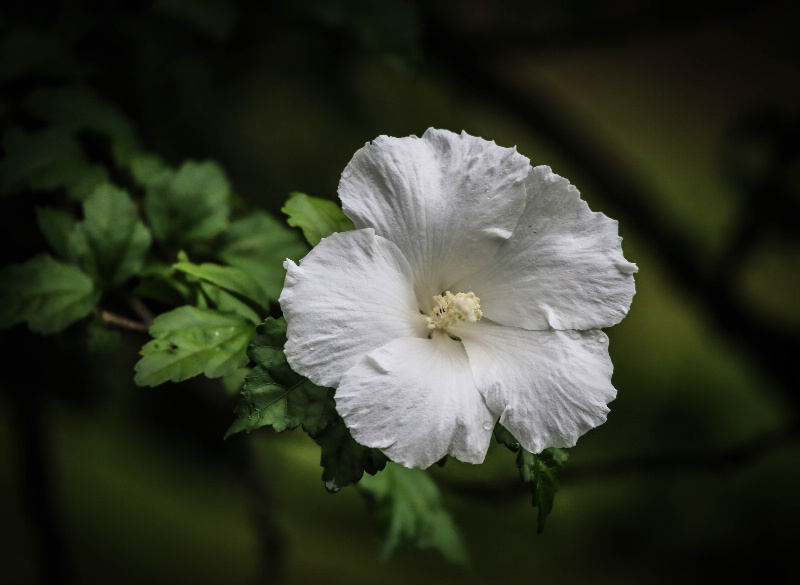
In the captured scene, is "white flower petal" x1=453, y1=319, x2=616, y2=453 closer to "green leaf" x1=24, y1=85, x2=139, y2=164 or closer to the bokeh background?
the bokeh background

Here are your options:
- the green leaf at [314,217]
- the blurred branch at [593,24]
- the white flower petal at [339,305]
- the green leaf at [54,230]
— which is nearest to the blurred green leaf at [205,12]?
the green leaf at [54,230]

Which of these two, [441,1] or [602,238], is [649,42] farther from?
[602,238]

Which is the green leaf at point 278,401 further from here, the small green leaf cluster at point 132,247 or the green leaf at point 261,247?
the green leaf at point 261,247

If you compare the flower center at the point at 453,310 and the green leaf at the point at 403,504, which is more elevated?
the flower center at the point at 453,310

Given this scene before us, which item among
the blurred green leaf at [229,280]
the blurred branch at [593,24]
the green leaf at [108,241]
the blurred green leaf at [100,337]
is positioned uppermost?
the blurred branch at [593,24]

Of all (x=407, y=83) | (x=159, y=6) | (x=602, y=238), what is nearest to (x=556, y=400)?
(x=602, y=238)

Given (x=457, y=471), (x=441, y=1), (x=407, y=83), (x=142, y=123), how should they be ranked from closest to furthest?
1. (x=142, y=123)
2. (x=441, y=1)
3. (x=457, y=471)
4. (x=407, y=83)

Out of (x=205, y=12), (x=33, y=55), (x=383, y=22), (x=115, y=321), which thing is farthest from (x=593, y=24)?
(x=115, y=321)
